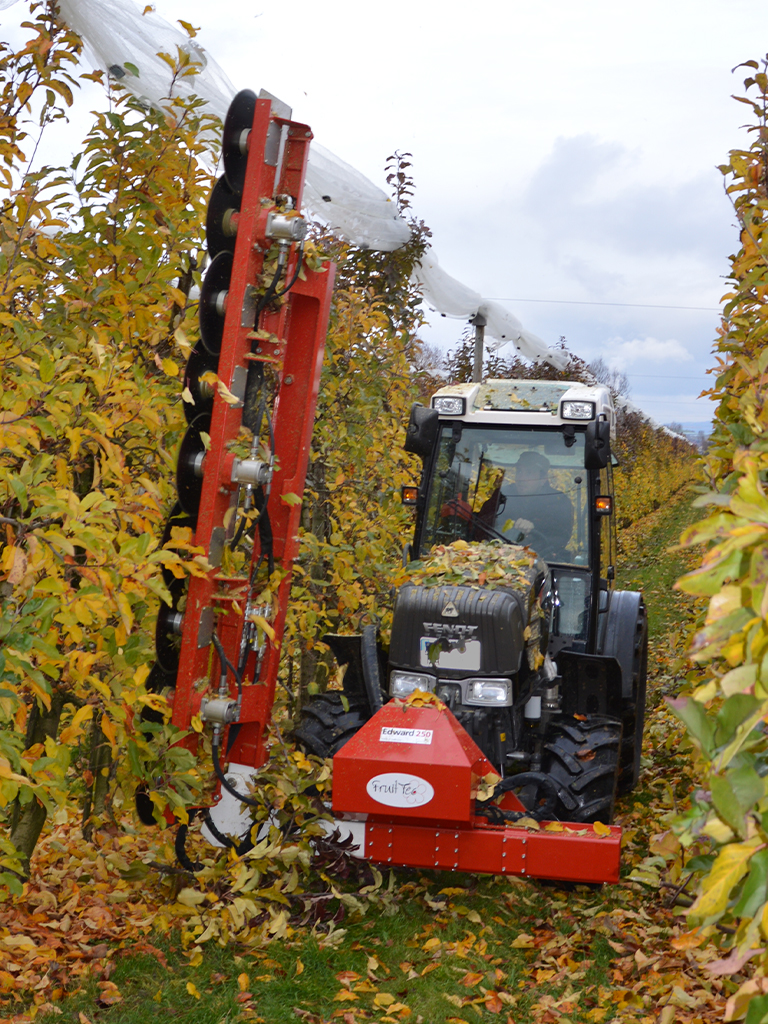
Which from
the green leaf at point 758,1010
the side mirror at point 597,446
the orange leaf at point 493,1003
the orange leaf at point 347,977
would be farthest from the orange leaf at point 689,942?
the side mirror at point 597,446

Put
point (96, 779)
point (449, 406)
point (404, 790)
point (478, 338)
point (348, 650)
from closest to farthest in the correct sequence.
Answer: point (404, 790)
point (96, 779)
point (348, 650)
point (449, 406)
point (478, 338)

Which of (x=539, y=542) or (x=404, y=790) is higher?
(x=539, y=542)

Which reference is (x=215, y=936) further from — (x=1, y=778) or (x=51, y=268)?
(x=51, y=268)

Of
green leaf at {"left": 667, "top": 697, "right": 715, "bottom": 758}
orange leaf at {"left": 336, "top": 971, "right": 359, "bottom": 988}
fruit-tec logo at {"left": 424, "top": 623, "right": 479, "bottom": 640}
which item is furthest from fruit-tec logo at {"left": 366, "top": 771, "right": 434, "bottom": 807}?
green leaf at {"left": 667, "top": 697, "right": 715, "bottom": 758}

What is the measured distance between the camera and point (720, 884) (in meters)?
1.48

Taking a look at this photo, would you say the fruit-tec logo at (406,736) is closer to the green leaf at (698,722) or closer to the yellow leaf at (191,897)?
the yellow leaf at (191,897)

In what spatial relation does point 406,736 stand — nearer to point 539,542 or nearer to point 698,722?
point 539,542

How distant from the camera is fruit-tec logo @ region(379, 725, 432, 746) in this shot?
4090mm

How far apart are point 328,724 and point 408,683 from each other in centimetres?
46

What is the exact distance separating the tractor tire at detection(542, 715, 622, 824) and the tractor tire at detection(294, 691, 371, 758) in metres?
0.96

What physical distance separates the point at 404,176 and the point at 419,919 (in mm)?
6833

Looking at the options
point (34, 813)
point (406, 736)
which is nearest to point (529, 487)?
point (406, 736)

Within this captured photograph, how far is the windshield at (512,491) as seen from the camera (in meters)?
5.74

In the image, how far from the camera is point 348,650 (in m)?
5.40
